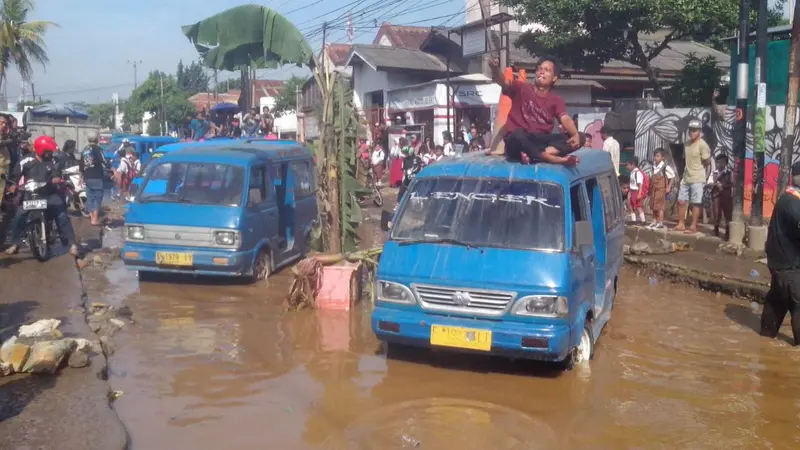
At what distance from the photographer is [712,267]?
10922 mm

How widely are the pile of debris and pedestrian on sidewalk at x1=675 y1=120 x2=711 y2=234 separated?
10615mm

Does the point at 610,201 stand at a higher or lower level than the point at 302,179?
lower

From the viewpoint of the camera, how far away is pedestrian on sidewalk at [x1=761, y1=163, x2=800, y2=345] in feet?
24.5

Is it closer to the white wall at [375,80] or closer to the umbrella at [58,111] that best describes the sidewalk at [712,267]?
the white wall at [375,80]

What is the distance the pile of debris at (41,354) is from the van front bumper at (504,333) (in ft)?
8.57

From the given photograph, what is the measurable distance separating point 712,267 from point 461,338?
6185mm

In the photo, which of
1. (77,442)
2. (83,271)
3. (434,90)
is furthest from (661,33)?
(77,442)

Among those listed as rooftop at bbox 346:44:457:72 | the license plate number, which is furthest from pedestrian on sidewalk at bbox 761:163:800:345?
rooftop at bbox 346:44:457:72

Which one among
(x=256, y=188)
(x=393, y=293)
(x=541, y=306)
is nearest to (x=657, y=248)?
(x=256, y=188)

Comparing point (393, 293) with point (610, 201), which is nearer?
point (393, 293)

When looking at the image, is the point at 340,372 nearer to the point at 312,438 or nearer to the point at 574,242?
the point at 312,438

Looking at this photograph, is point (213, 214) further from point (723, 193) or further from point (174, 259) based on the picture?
point (723, 193)

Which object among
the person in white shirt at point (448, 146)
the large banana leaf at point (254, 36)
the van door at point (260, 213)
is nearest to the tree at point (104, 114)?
the person in white shirt at point (448, 146)

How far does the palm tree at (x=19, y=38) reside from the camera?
102ft
